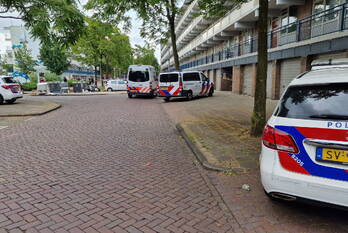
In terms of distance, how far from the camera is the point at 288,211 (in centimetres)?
322

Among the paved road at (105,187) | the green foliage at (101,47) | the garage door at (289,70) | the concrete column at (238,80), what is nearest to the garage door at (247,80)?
the concrete column at (238,80)

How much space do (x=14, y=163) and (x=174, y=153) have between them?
321 centimetres

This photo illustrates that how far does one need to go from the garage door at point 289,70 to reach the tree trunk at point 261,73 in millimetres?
9625

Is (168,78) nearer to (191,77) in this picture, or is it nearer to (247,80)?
(191,77)

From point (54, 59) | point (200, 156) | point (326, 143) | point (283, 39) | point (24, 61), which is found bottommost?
point (200, 156)

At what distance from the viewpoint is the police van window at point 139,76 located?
20.6 metres

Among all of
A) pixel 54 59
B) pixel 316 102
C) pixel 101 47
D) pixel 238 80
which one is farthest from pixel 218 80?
pixel 54 59

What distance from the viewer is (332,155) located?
2.62 meters

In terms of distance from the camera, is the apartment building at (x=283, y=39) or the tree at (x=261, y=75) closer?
the tree at (x=261, y=75)

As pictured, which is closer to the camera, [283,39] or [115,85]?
[283,39]

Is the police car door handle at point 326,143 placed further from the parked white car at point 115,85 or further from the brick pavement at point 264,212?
the parked white car at point 115,85

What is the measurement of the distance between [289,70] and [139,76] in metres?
10.8

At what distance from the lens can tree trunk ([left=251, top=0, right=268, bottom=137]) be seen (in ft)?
20.6

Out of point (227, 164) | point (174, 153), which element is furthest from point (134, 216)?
point (174, 153)
